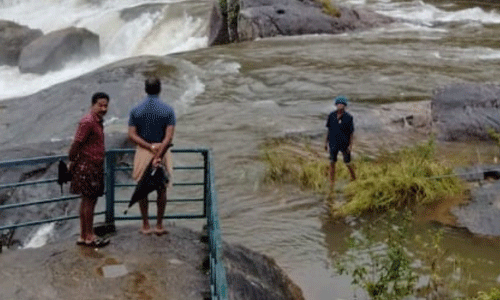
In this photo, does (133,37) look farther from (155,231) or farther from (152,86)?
(152,86)

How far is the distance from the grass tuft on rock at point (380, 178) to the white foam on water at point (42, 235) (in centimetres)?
364

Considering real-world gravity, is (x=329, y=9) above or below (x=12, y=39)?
above

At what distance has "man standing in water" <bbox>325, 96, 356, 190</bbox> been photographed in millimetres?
10977

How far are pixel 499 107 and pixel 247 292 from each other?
9.15 metres

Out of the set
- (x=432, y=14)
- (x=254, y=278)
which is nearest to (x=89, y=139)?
(x=254, y=278)

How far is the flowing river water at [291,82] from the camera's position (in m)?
9.77

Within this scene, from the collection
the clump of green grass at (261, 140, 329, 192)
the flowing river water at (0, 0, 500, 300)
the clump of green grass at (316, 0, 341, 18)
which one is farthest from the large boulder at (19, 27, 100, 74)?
the clump of green grass at (261, 140, 329, 192)

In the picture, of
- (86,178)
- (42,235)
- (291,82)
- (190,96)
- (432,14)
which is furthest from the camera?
(432,14)

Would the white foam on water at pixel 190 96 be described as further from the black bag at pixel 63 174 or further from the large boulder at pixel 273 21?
the black bag at pixel 63 174

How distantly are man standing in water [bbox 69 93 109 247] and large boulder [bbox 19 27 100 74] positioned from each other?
18.5 metres

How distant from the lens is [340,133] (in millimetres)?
11109

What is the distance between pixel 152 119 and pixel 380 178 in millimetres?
4905

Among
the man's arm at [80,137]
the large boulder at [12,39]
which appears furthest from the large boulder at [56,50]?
the man's arm at [80,137]

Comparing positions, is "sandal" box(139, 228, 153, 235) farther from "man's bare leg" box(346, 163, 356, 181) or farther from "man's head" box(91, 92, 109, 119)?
"man's bare leg" box(346, 163, 356, 181)
